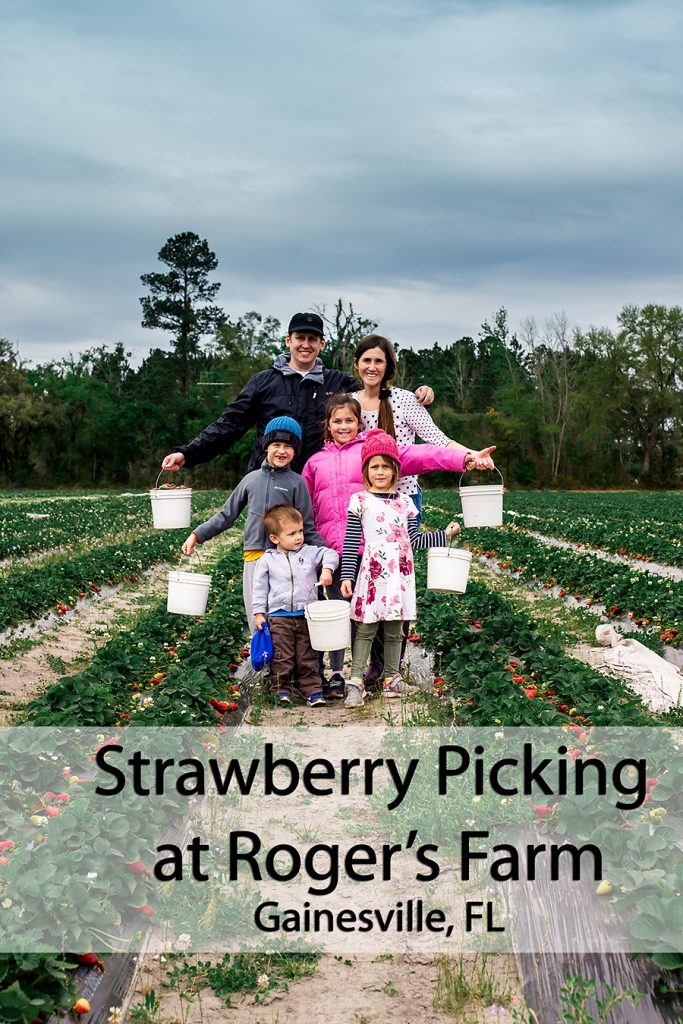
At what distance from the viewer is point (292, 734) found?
5836mm

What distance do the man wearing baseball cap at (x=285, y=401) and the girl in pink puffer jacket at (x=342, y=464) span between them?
0.25 meters

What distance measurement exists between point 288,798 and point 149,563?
10.5 meters

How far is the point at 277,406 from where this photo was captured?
6375mm

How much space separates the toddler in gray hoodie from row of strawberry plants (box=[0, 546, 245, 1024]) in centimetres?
47

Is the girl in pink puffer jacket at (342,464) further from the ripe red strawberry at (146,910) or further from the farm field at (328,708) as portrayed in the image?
the ripe red strawberry at (146,910)

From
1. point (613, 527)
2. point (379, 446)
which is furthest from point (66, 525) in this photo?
point (379, 446)

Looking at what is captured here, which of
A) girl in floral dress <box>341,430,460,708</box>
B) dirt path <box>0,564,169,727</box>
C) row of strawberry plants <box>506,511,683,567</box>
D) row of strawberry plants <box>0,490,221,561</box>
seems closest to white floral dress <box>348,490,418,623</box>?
girl in floral dress <box>341,430,460,708</box>

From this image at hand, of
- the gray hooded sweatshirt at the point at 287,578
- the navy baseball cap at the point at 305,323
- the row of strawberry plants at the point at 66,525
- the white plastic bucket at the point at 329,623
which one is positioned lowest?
the row of strawberry plants at the point at 66,525

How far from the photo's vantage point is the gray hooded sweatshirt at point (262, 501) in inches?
252

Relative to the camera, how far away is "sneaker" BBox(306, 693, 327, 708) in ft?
21.3

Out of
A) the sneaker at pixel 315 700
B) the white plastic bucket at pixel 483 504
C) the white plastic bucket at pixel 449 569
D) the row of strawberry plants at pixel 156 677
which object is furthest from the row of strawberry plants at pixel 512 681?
the row of strawberry plants at pixel 156 677

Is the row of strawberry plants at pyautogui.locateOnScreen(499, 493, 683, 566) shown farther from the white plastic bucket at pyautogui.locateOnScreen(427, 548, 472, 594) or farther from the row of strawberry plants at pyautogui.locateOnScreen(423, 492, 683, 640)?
the white plastic bucket at pyautogui.locateOnScreen(427, 548, 472, 594)

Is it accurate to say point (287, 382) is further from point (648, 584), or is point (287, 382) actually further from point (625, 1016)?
point (648, 584)

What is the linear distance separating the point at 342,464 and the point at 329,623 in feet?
3.40
